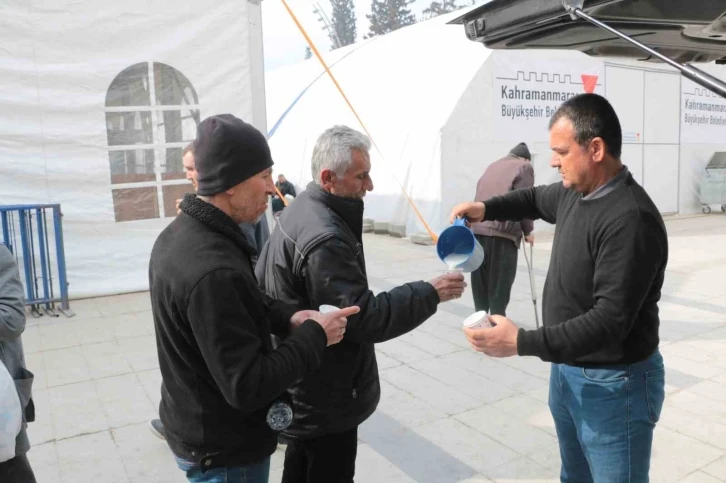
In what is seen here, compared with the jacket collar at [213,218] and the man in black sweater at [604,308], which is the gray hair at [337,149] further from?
the man in black sweater at [604,308]

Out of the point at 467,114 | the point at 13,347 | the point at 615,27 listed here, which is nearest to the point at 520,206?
the point at 615,27

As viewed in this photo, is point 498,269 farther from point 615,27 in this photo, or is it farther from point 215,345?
point 215,345

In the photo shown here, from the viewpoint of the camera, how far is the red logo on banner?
14.0m

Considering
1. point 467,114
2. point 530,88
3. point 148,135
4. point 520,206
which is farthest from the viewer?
point 530,88

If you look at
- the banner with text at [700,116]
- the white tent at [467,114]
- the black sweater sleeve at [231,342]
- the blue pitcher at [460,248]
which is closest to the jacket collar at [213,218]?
the black sweater sleeve at [231,342]

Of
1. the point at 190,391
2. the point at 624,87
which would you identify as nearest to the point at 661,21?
the point at 190,391

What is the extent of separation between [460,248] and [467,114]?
33.2ft

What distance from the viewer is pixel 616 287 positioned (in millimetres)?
1985

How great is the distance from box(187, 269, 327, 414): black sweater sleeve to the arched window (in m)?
6.72

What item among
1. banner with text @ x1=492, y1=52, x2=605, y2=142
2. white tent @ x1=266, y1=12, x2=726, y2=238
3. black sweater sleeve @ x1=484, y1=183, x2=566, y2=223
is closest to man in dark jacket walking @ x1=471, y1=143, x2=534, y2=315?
black sweater sleeve @ x1=484, y1=183, x2=566, y2=223

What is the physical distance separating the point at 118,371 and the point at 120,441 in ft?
4.47

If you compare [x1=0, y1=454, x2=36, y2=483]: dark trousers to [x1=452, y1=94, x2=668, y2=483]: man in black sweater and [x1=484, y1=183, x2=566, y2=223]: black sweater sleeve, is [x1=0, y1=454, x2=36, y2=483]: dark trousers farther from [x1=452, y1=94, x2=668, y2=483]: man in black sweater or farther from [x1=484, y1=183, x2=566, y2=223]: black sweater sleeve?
[x1=484, y1=183, x2=566, y2=223]: black sweater sleeve

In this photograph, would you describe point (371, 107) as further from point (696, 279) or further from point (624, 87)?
point (696, 279)

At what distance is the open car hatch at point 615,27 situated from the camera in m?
1.83
